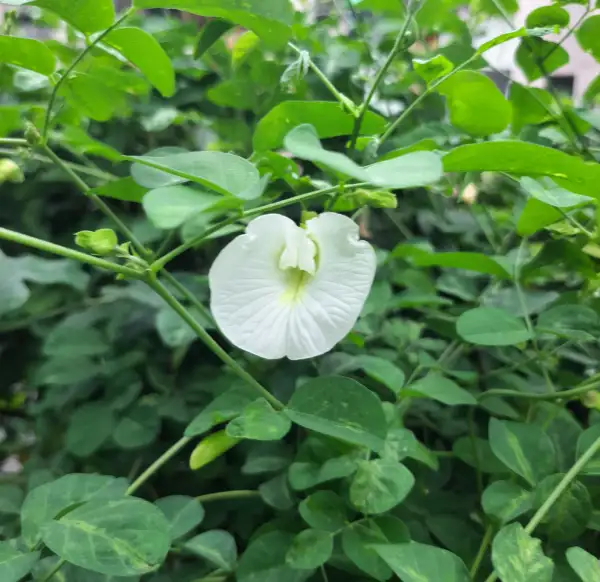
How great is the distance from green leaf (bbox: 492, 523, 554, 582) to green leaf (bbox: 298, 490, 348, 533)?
119 millimetres

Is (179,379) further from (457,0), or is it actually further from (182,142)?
(457,0)

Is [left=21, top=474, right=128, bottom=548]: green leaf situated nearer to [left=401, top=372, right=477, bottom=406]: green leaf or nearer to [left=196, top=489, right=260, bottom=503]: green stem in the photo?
[left=196, top=489, right=260, bottom=503]: green stem

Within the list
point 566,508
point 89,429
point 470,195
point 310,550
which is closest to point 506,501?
point 566,508

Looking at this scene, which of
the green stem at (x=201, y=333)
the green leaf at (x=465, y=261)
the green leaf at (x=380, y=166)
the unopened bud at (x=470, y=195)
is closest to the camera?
the green leaf at (x=380, y=166)

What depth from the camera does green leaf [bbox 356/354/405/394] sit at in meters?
0.45

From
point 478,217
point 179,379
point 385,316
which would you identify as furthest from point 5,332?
point 478,217

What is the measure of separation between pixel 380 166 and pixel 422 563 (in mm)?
216

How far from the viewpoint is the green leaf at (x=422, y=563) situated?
1.02 ft

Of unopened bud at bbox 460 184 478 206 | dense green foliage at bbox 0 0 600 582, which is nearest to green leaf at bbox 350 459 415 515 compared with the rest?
dense green foliage at bbox 0 0 600 582

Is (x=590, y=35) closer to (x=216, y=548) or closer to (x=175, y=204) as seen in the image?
(x=175, y=204)

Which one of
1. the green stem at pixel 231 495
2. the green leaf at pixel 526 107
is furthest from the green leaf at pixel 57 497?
the green leaf at pixel 526 107

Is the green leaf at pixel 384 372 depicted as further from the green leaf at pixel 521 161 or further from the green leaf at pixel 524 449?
the green leaf at pixel 521 161

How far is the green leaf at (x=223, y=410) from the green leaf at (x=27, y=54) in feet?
0.84

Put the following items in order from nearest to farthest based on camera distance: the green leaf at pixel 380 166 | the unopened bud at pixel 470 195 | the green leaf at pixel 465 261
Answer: the green leaf at pixel 380 166, the green leaf at pixel 465 261, the unopened bud at pixel 470 195
